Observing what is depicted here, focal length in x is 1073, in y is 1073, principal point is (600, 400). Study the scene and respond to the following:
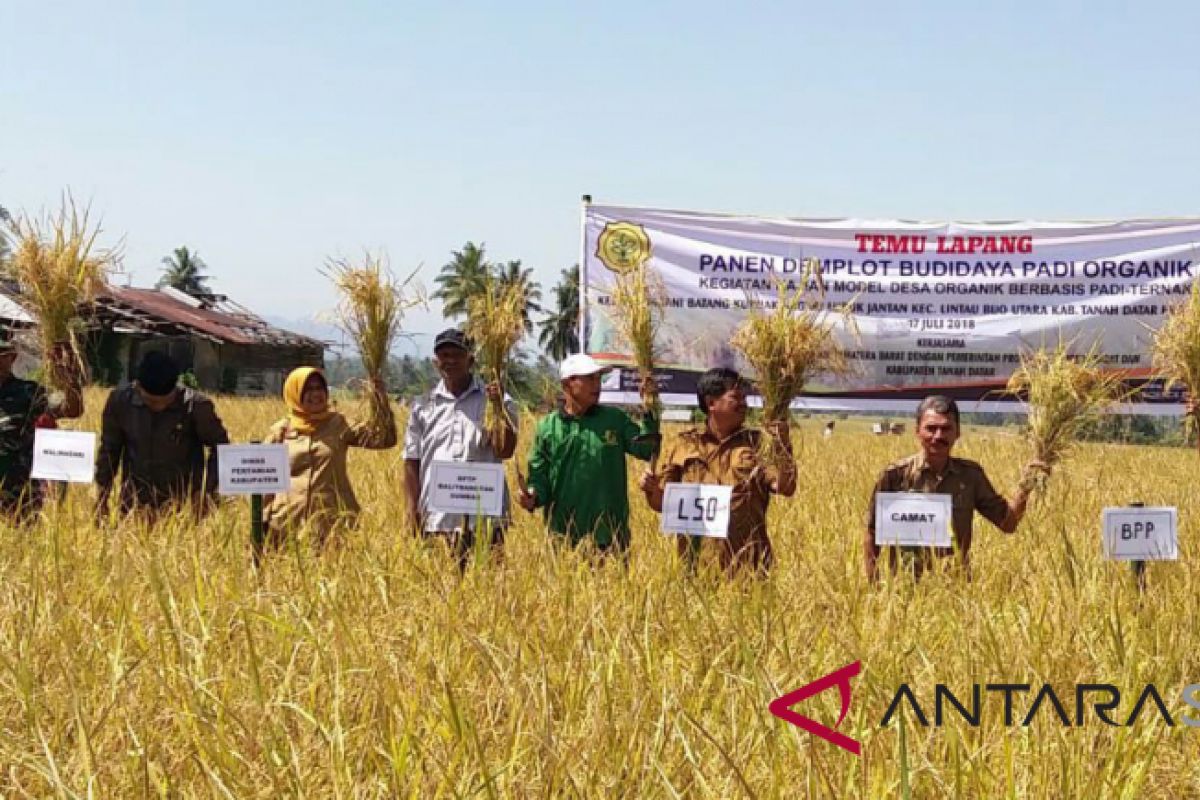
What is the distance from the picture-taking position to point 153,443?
4.56 meters

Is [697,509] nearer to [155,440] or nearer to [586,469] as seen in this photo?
[586,469]

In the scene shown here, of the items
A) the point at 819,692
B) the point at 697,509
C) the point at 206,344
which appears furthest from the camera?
the point at 206,344

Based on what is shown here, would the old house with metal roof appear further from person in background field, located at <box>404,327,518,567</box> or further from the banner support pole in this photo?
person in background field, located at <box>404,327,518,567</box>

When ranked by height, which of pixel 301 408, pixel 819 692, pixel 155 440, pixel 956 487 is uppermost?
pixel 301 408

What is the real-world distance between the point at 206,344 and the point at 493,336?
30046mm

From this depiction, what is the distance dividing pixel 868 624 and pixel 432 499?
1.62 meters

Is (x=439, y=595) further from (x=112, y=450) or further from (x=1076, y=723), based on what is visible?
(x=112, y=450)

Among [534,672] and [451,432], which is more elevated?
[451,432]

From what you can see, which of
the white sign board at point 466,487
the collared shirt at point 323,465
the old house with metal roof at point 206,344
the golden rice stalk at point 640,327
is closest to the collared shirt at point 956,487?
the golden rice stalk at point 640,327

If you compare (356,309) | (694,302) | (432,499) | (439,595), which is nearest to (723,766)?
(439,595)

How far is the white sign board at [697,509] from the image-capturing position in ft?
11.9

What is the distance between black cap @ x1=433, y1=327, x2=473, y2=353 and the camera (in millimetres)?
4422

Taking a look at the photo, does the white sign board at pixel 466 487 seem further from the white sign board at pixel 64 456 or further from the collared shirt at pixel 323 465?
the white sign board at pixel 64 456

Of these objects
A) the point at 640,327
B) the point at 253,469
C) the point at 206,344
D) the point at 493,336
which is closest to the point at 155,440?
the point at 253,469
